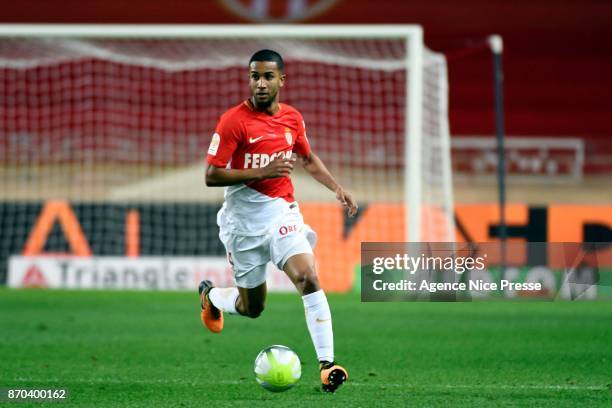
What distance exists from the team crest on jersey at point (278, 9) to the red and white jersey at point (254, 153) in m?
17.0

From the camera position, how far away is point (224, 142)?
6.22 meters

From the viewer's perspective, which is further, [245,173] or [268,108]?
[268,108]

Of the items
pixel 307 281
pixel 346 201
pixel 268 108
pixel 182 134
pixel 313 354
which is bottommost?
pixel 313 354

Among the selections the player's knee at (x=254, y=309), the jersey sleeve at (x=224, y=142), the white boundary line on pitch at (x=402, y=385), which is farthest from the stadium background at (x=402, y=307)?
the jersey sleeve at (x=224, y=142)

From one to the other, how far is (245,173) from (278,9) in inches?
696

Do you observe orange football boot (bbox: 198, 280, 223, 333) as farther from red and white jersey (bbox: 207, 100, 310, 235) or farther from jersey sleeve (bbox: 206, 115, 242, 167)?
jersey sleeve (bbox: 206, 115, 242, 167)

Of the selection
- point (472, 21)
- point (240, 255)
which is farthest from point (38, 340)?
point (472, 21)

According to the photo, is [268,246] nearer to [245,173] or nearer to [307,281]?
[307,281]

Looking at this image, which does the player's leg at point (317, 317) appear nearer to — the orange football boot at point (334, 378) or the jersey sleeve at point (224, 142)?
the orange football boot at point (334, 378)

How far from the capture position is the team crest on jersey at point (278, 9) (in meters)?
23.4

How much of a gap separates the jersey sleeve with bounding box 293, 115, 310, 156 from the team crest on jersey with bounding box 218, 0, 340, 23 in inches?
663

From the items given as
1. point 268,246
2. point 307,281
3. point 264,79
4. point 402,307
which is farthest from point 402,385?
point 402,307

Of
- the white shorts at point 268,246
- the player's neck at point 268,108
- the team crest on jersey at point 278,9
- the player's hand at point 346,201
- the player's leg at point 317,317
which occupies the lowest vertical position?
the player's leg at point 317,317

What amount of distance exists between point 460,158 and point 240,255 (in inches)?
552
